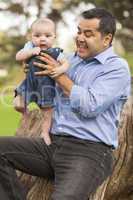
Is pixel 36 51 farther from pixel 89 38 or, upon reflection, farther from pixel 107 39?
pixel 107 39

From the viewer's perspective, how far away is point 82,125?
148 inches

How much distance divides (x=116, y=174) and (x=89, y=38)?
4.26ft

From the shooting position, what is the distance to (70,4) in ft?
79.6

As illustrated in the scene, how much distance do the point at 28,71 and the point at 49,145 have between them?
0.55 m

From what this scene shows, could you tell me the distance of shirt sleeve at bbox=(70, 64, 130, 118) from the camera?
3631mm

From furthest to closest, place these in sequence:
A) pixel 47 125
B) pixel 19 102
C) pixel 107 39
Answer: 1. pixel 19 102
2. pixel 47 125
3. pixel 107 39

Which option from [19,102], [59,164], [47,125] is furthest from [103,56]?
[19,102]

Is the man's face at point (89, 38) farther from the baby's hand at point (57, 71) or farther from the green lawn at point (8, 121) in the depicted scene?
the green lawn at point (8, 121)

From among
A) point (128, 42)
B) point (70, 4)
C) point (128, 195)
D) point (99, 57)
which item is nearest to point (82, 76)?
point (99, 57)

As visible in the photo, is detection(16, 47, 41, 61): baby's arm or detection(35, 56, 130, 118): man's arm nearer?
detection(35, 56, 130, 118): man's arm

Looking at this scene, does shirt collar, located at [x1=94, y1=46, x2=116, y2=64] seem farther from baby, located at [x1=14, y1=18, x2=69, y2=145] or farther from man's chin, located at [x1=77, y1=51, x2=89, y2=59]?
baby, located at [x1=14, y1=18, x2=69, y2=145]

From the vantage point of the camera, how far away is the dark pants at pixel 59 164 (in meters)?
3.61

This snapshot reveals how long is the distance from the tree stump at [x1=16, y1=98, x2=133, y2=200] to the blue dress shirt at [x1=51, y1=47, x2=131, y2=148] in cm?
50

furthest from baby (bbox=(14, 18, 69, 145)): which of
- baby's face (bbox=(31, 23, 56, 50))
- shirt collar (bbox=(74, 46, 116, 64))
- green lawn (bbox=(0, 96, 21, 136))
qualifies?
green lawn (bbox=(0, 96, 21, 136))
